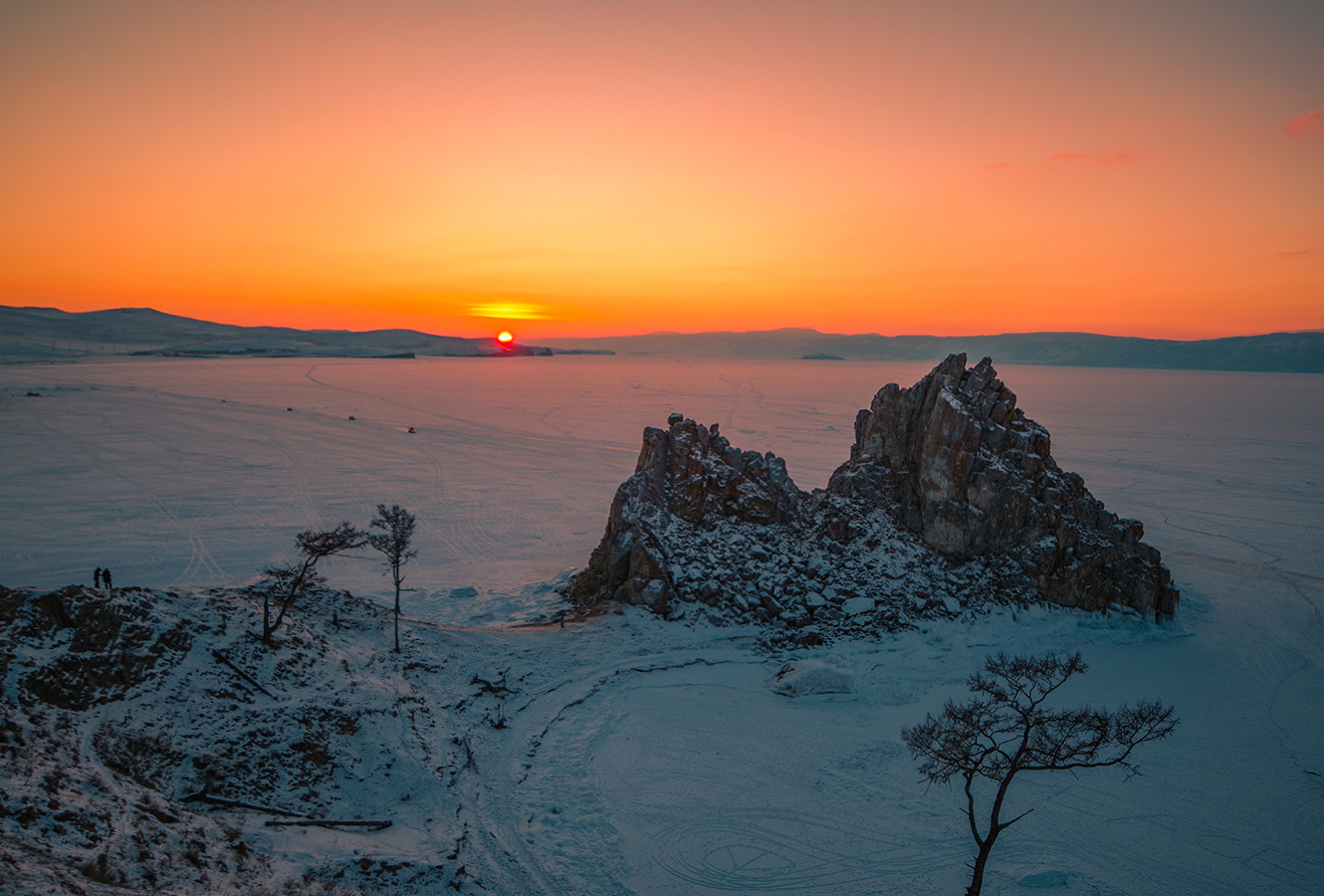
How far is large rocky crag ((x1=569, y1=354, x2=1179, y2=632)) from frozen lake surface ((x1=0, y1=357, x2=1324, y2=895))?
5.62ft

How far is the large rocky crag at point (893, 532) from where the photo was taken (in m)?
29.1

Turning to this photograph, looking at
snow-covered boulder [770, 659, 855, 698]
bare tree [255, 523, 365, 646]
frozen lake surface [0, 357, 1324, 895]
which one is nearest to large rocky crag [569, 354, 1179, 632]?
frozen lake surface [0, 357, 1324, 895]

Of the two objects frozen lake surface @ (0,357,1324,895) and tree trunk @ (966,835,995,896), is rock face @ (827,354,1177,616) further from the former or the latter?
tree trunk @ (966,835,995,896)

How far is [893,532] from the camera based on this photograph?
32094mm

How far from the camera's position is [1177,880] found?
1596 cm

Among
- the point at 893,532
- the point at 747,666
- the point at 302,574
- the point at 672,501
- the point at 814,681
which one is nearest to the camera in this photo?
the point at 302,574

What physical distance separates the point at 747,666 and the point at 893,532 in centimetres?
1133

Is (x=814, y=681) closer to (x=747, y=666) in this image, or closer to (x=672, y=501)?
(x=747, y=666)

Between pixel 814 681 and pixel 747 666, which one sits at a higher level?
pixel 814 681

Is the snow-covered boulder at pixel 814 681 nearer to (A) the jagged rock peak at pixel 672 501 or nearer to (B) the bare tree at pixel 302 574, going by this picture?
(A) the jagged rock peak at pixel 672 501

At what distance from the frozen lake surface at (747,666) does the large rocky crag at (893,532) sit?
1712mm

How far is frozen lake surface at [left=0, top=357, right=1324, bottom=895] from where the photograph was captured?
1647cm

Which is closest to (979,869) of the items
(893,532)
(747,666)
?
(747,666)

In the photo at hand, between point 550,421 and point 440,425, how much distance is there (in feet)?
48.5
